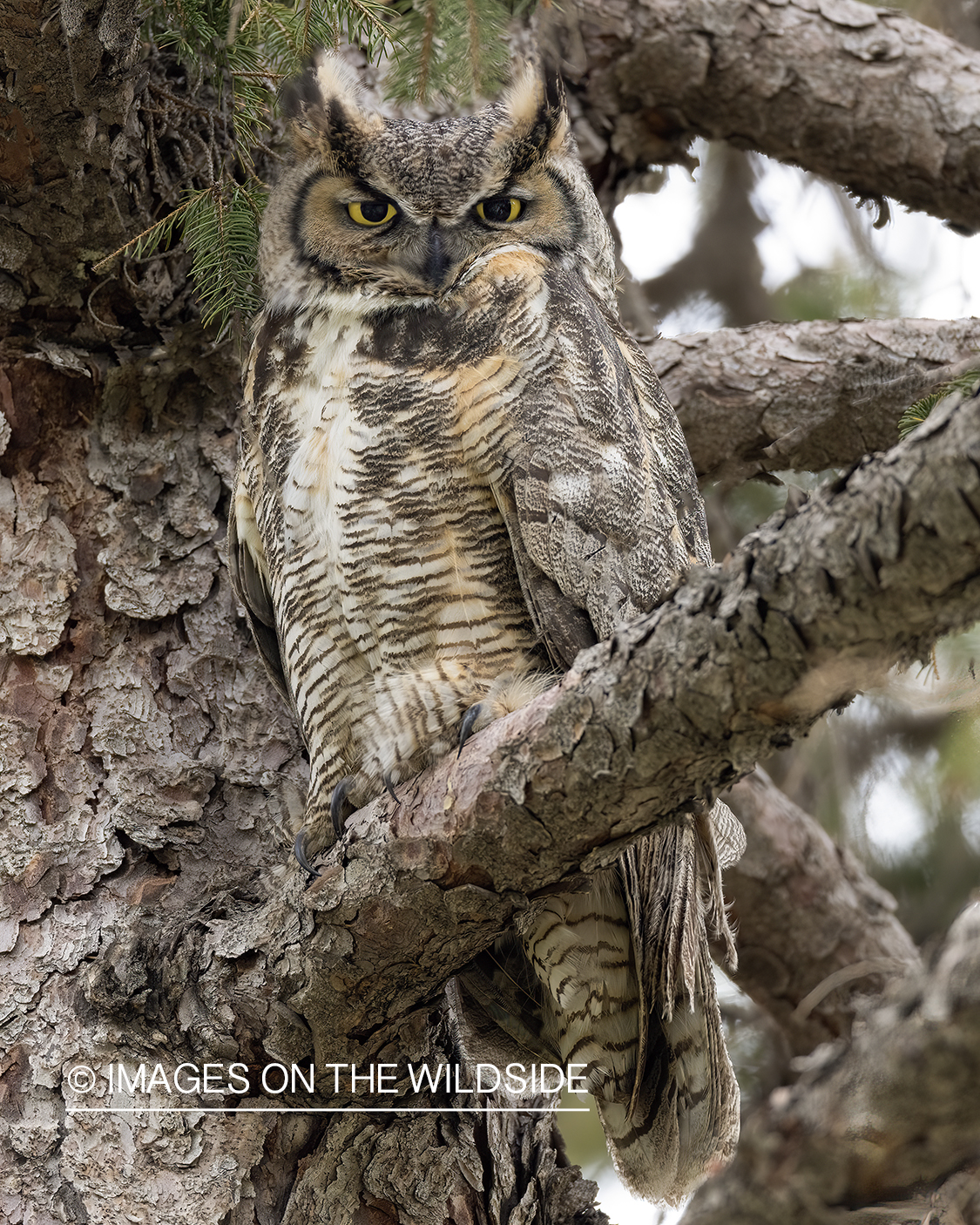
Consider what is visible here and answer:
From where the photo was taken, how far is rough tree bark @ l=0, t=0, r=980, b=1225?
2.93 ft

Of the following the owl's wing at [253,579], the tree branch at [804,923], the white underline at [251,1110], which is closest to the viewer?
the white underline at [251,1110]

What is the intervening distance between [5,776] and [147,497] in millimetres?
589

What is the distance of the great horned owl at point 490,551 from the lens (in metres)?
1.57

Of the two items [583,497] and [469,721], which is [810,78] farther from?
[469,721]

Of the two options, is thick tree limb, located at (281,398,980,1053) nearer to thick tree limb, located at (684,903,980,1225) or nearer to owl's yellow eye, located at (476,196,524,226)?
thick tree limb, located at (684,903,980,1225)

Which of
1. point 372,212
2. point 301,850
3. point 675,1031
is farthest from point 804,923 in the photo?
point 372,212

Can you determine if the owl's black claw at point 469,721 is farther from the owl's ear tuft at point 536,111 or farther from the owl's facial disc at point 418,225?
the owl's ear tuft at point 536,111

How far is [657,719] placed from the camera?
1.05 m

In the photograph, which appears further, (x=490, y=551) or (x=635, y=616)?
(x=490, y=551)

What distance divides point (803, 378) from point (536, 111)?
2.79 ft

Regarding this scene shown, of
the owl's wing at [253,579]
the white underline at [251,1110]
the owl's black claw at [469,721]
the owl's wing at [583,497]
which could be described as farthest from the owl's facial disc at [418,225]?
the white underline at [251,1110]

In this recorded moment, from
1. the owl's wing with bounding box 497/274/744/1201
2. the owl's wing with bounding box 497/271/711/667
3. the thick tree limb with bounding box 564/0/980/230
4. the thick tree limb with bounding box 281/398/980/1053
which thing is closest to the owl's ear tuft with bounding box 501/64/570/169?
the owl's wing with bounding box 497/271/711/667

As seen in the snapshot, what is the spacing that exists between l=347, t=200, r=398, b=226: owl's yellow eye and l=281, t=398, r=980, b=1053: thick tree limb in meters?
1.07

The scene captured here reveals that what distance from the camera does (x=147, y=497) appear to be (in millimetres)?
2121
